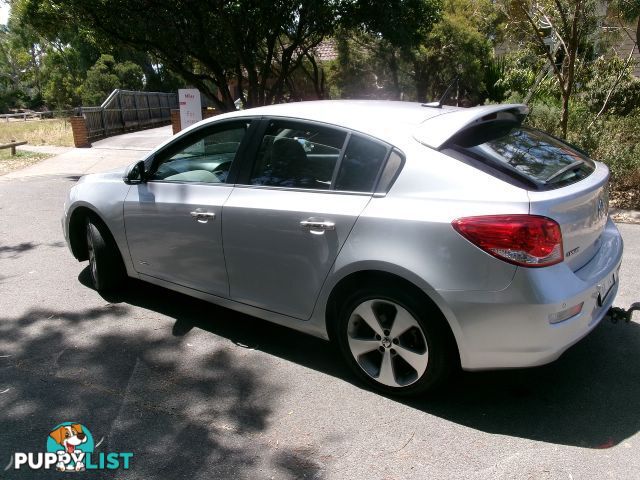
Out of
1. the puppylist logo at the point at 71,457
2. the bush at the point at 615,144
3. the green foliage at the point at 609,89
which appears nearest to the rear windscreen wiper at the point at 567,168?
the puppylist logo at the point at 71,457

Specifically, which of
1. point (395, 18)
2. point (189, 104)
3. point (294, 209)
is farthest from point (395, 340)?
point (189, 104)

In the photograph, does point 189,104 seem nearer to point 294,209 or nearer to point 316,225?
point 294,209

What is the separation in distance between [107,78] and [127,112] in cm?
957

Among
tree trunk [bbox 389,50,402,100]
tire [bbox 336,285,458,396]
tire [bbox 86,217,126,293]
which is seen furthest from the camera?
tree trunk [bbox 389,50,402,100]

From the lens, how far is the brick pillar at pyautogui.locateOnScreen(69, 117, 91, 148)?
17.1 metres

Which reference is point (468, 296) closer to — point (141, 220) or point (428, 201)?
point (428, 201)

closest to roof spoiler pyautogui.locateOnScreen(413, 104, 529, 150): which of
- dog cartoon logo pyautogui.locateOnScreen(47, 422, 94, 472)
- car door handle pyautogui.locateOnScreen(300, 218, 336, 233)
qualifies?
car door handle pyautogui.locateOnScreen(300, 218, 336, 233)

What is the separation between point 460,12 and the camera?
18859mm

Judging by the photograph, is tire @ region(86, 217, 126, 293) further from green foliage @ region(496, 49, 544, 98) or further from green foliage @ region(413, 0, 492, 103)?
green foliage @ region(413, 0, 492, 103)

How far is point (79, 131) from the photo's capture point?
17.2 metres

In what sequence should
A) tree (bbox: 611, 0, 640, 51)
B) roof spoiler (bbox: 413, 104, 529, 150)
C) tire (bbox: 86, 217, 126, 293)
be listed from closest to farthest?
roof spoiler (bbox: 413, 104, 529, 150) < tire (bbox: 86, 217, 126, 293) < tree (bbox: 611, 0, 640, 51)

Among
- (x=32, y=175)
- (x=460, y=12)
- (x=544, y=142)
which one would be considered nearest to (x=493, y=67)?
(x=460, y=12)

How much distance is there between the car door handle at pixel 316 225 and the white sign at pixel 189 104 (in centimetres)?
1156

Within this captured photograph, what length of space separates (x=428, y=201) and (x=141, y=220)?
7.55 feet
